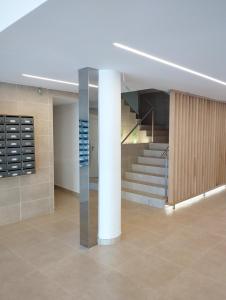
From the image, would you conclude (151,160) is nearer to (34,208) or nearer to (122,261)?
(34,208)

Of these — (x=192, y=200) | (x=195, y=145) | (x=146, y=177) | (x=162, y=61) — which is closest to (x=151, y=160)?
(x=146, y=177)

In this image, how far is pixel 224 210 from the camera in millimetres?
5078

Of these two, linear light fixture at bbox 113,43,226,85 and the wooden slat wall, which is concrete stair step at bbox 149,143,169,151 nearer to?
A: the wooden slat wall

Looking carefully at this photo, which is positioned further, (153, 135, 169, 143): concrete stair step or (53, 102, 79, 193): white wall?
(153, 135, 169, 143): concrete stair step

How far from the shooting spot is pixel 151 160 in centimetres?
646

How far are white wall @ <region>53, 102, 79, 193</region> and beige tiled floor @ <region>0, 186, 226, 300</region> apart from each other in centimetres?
169

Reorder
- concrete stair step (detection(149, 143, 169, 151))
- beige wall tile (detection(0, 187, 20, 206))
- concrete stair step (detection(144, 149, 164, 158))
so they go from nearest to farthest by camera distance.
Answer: beige wall tile (detection(0, 187, 20, 206)), concrete stair step (detection(144, 149, 164, 158)), concrete stair step (detection(149, 143, 169, 151))

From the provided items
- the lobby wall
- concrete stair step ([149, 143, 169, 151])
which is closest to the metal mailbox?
the lobby wall

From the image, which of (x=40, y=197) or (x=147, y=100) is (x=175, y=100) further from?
(x=147, y=100)

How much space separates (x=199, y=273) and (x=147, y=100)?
23.4 feet

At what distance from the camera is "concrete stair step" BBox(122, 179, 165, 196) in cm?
547

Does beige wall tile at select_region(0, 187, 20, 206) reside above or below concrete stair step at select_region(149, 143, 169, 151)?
below

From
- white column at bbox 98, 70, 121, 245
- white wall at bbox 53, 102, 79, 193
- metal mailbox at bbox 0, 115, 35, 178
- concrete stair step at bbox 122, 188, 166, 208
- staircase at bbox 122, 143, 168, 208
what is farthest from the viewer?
white wall at bbox 53, 102, 79, 193

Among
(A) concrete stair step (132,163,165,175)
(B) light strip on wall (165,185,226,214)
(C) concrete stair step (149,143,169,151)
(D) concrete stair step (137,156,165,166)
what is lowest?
(B) light strip on wall (165,185,226,214)
